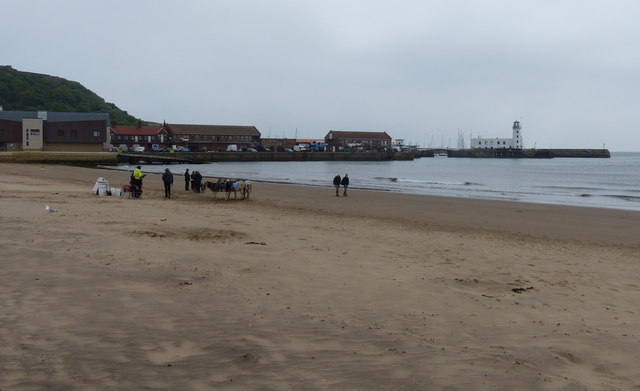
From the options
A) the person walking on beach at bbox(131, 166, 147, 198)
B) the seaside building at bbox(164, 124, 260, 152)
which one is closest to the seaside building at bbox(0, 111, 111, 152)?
the seaside building at bbox(164, 124, 260, 152)

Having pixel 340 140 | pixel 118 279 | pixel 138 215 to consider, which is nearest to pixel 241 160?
pixel 340 140

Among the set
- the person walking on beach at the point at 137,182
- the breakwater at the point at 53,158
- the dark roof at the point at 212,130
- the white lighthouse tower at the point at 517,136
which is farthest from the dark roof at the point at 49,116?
the white lighthouse tower at the point at 517,136

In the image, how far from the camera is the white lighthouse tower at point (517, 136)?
570 ft

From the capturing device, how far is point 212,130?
125 m

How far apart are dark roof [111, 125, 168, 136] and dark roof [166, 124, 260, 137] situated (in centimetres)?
409

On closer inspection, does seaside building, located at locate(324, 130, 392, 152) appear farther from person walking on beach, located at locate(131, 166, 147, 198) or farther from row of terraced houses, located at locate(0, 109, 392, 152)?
person walking on beach, located at locate(131, 166, 147, 198)

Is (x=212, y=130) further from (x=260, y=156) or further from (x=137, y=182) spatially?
(x=137, y=182)

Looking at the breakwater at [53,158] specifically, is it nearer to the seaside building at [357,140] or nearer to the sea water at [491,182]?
the sea water at [491,182]

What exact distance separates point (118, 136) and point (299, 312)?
11725 cm

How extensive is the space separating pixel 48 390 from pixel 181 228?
841 centimetres

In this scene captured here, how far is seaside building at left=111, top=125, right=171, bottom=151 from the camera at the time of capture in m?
114

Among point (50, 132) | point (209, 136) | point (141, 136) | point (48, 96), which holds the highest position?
point (48, 96)

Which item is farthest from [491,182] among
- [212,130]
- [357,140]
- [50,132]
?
[357,140]

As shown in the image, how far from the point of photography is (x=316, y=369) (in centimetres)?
441
